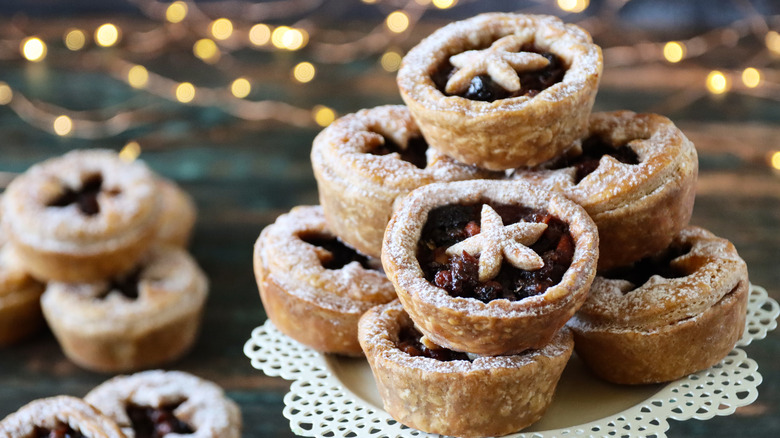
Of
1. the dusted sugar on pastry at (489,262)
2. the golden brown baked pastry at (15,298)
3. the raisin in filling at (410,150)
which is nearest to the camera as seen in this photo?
the dusted sugar on pastry at (489,262)

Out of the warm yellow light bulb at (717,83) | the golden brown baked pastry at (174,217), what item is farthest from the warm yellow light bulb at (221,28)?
the warm yellow light bulb at (717,83)

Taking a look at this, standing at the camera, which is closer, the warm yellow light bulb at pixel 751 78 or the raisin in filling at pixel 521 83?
the raisin in filling at pixel 521 83

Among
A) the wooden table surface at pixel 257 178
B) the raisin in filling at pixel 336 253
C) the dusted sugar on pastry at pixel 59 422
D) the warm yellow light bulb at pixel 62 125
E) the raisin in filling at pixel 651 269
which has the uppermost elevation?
the raisin in filling at pixel 336 253

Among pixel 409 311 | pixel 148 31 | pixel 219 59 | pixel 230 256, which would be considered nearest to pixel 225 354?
pixel 230 256

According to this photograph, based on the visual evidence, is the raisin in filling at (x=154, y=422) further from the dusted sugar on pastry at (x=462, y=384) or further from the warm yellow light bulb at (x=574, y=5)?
the warm yellow light bulb at (x=574, y=5)

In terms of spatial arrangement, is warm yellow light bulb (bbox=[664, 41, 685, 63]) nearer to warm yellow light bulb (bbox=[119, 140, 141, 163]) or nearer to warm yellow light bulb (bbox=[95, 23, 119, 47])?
warm yellow light bulb (bbox=[119, 140, 141, 163])

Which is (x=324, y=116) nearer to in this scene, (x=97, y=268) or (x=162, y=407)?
(x=97, y=268)
